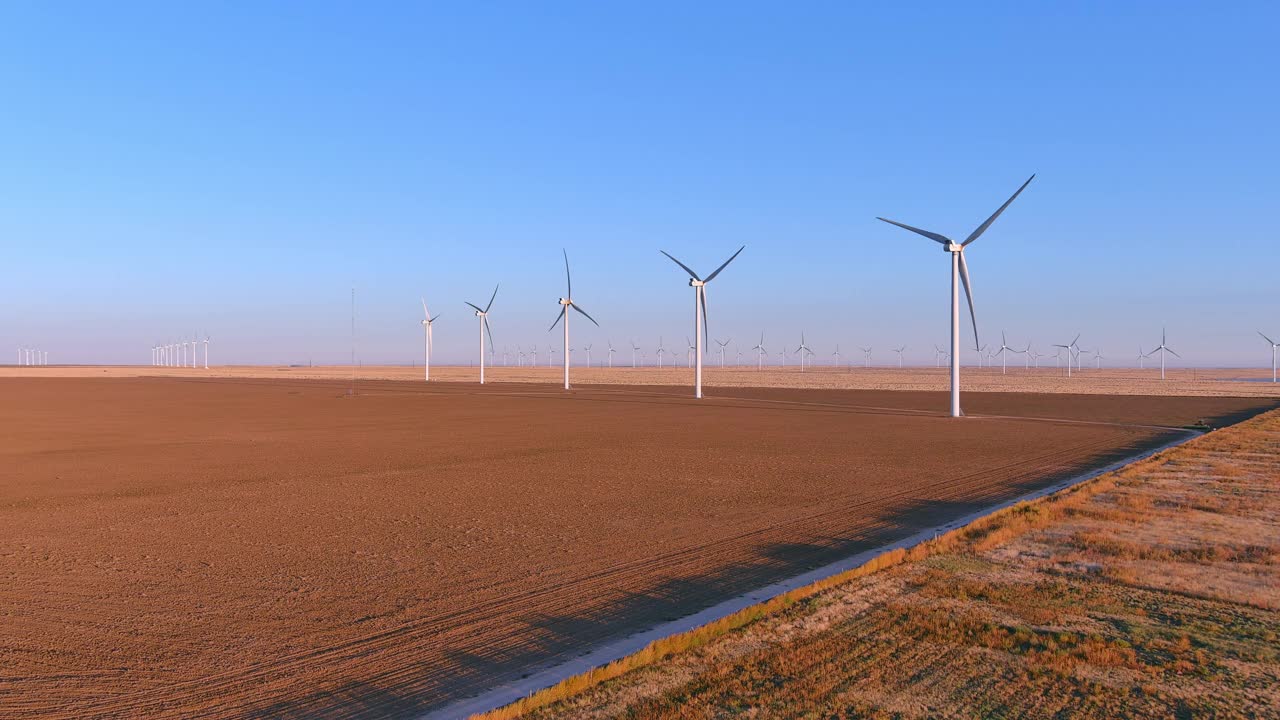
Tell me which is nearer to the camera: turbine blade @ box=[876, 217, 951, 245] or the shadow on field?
the shadow on field

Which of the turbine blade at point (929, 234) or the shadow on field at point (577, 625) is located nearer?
the shadow on field at point (577, 625)

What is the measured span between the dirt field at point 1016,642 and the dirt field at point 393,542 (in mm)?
1452

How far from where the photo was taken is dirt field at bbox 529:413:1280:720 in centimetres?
728

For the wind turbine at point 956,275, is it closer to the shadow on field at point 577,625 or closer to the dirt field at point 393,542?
the dirt field at point 393,542

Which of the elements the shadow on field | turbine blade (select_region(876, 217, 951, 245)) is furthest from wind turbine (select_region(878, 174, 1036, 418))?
the shadow on field

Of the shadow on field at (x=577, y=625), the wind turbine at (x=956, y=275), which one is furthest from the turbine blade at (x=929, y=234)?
the shadow on field at (x=577, y=625)

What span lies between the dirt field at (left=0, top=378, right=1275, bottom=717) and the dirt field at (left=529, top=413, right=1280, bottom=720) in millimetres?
1452

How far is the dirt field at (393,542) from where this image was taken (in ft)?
26.9

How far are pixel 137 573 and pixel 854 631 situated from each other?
9.38m

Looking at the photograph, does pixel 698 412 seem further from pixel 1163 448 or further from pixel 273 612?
pixel 273 612

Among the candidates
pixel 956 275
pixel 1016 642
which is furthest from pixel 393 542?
pixel 956 275

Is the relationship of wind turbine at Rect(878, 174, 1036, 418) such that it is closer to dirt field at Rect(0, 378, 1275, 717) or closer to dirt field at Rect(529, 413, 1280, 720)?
dirt field at Rect(0, 378, 1275, 717)

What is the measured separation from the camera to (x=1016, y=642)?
878cm

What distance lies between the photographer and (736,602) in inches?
413
